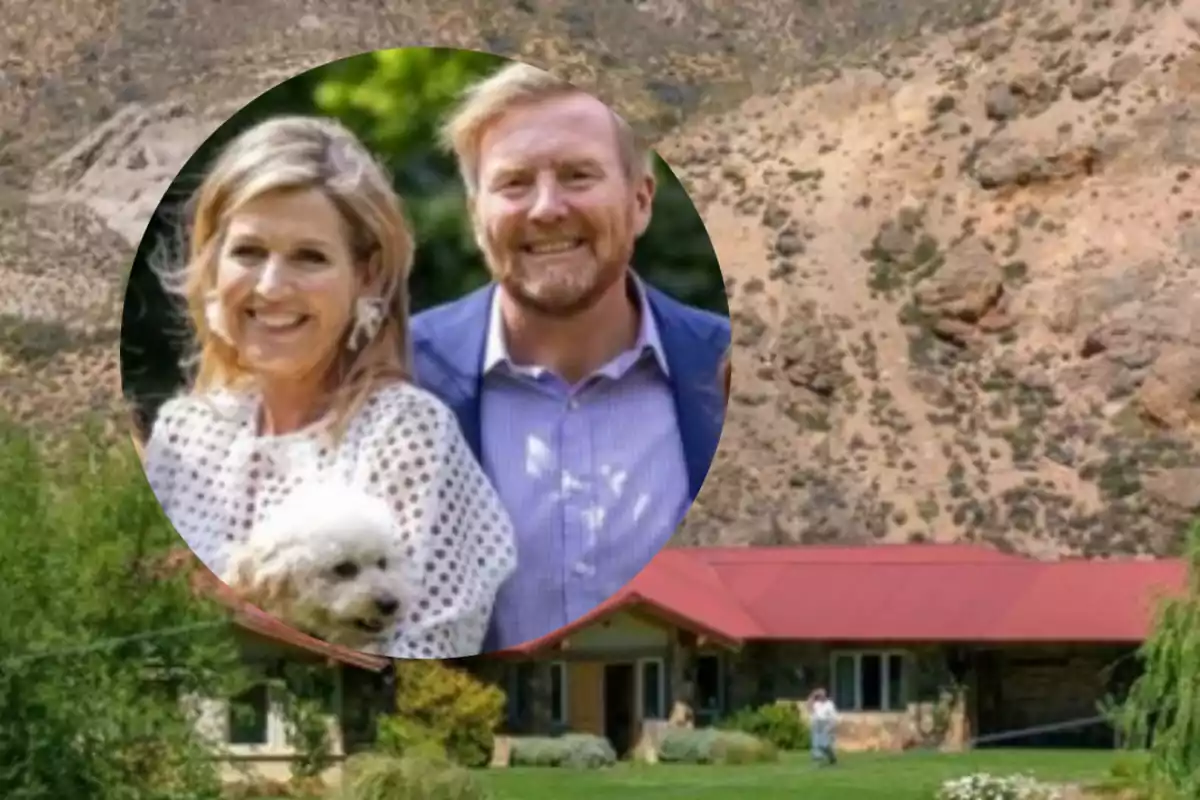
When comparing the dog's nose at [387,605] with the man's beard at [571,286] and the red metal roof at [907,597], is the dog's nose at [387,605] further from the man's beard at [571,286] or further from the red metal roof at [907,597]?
the red metal roof at [907,597]

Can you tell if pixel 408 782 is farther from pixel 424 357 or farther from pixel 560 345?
pixel 560 345

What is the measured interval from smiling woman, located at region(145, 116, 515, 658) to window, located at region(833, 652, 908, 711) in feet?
54.6

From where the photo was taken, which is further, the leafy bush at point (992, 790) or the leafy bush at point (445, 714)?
the leafy bush at point (445, 714)

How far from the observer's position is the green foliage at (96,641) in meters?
14.7

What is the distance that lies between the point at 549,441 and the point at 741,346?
29893 mm

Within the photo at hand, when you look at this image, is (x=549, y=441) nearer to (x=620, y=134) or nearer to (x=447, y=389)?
(x=447, y=389)

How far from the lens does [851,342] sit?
1571 inches

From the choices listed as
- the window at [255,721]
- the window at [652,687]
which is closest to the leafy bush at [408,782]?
the window at [255,721]

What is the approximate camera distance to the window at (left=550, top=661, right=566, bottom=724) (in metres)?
21.1

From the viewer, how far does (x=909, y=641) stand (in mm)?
24812

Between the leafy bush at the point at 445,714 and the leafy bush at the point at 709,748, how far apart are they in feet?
7.15

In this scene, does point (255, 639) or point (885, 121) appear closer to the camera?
point (255, 639)

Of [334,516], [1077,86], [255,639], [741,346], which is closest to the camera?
[334,516]

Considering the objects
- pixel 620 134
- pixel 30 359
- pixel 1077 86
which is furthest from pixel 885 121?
pixel 620 134
